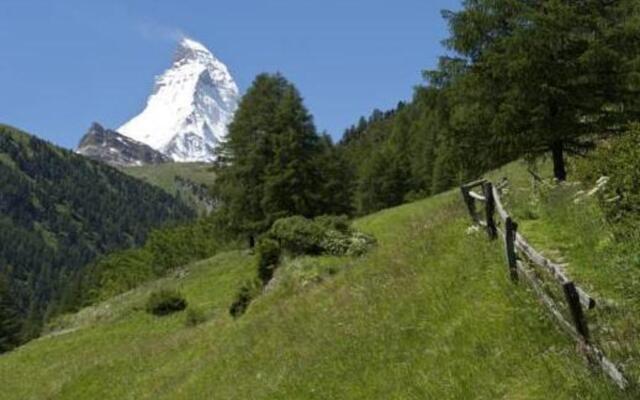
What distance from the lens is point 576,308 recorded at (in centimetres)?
886

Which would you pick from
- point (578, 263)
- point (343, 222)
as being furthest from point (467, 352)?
point (343, 222)

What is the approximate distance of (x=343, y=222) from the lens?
1299 inches

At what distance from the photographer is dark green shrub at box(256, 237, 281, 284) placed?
106 ft

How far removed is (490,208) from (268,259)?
57.4ft

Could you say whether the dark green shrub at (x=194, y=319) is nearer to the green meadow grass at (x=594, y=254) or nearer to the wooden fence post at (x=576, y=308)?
the green meadow grass at (x=594, y=254)

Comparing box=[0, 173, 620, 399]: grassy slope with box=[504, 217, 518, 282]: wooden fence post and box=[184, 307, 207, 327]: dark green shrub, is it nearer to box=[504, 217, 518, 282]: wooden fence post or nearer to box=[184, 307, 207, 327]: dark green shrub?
box=[504, 217, 518, 282]: wooden fence post

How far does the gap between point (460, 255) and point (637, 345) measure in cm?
739

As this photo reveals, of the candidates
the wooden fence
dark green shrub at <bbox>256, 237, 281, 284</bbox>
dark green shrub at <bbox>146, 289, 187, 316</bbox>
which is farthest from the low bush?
the wooden fence

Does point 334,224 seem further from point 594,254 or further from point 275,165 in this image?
point 275,165

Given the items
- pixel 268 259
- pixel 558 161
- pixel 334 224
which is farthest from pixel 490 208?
pixel 268 259

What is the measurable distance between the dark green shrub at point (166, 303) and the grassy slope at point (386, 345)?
1186cm

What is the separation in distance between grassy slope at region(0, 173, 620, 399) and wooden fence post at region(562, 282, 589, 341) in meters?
0.42

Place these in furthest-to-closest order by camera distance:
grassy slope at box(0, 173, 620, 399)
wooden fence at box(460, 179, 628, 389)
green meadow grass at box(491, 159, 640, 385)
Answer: grassy slope at box(0, 173, 620, 399) → green meadow grass at box(491, 159, 640, 385) → wooden fence at box(460, 179, 628, 389)

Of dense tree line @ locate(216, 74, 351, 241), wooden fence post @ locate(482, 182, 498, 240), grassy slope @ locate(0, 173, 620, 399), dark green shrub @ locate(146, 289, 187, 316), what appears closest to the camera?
grassy slope @ locate(0, 173, 620, 399)
